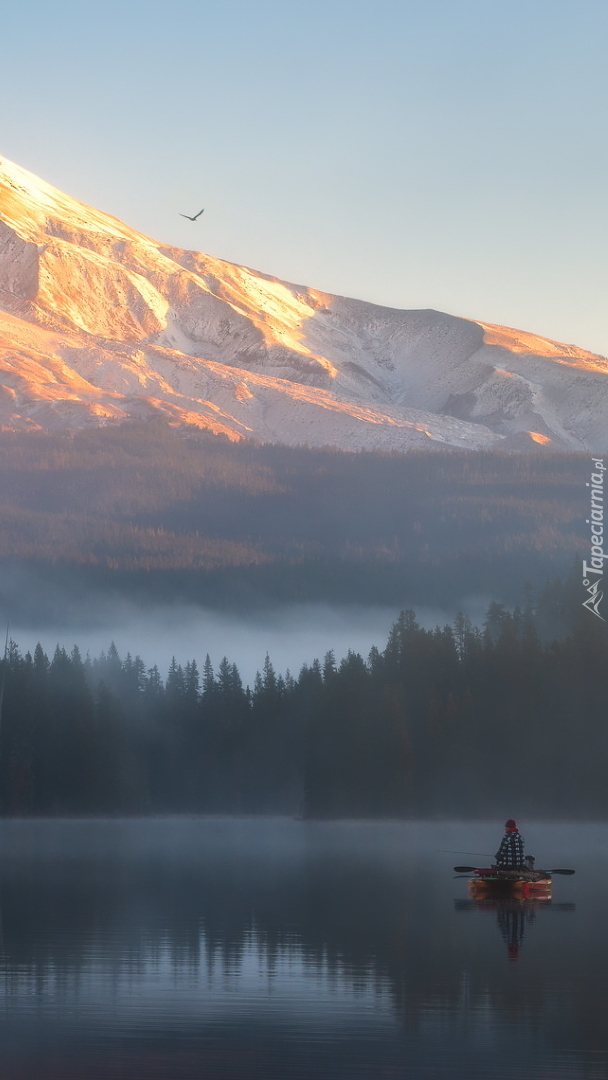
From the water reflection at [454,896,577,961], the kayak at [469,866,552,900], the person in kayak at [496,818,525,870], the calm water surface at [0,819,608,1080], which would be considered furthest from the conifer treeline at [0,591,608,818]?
the water reflection at [454,896,577,961]

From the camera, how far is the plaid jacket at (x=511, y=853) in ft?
200

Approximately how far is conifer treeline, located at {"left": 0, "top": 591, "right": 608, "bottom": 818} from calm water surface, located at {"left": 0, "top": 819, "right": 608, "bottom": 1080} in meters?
43.1

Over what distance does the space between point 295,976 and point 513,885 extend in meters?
22.0

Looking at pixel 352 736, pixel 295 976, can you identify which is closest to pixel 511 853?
pixel 295 976

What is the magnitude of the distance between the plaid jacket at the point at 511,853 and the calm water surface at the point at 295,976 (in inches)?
66.4

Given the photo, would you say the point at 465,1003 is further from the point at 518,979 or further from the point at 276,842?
the point at 276,842

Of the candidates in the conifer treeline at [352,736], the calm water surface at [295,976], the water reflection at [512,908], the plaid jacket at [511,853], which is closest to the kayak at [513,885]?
the water reflection at [512,908]

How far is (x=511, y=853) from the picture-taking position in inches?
2406

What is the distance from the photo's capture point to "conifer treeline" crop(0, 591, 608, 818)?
120m

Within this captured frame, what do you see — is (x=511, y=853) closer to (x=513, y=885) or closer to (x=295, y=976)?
(x=513, y=885)

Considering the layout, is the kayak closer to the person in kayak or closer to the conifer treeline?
the person in kayak

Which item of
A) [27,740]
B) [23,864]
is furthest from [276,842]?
[27,740]

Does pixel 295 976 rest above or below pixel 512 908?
above

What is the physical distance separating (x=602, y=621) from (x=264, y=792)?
3774cm
